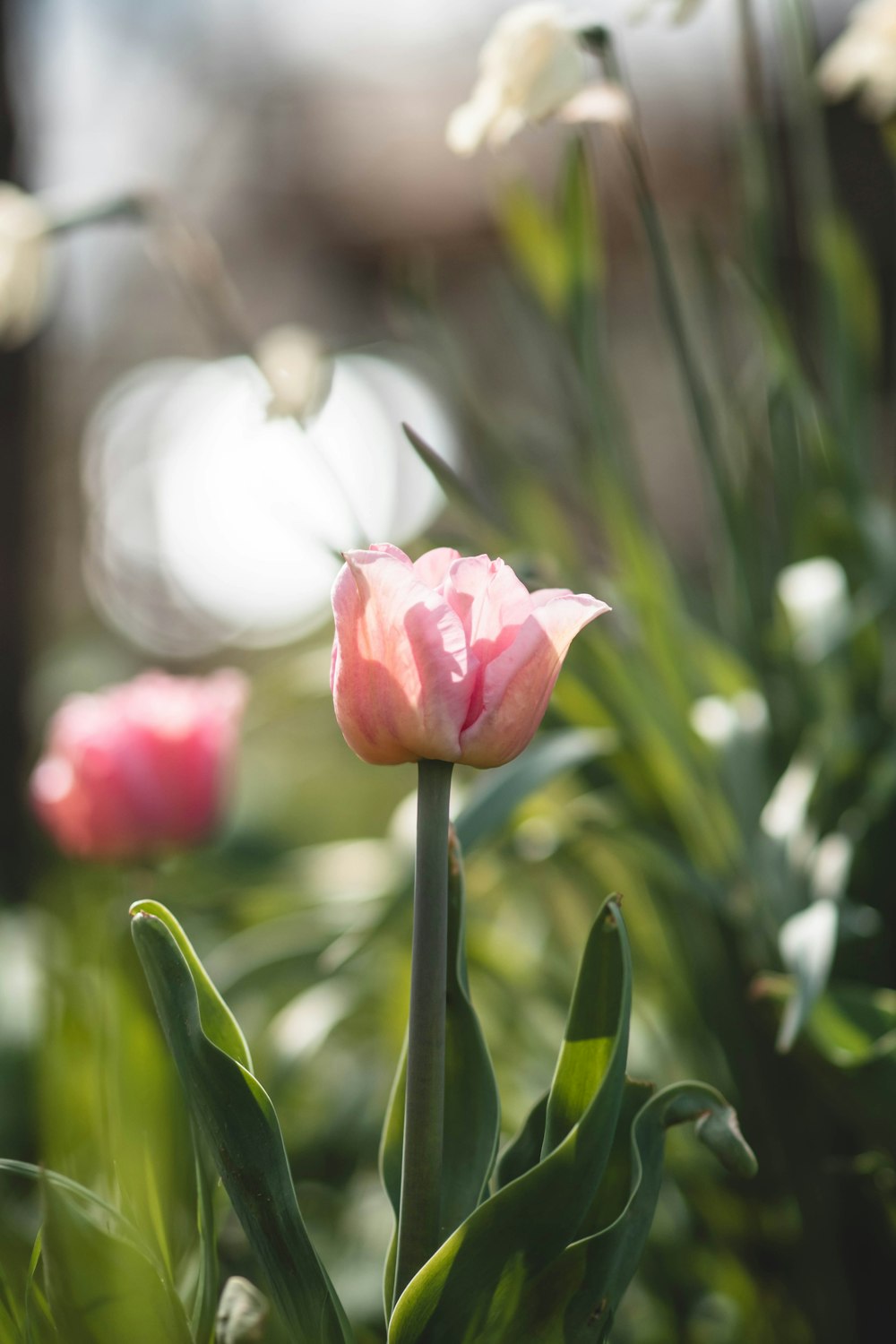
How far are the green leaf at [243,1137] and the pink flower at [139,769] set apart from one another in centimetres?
59

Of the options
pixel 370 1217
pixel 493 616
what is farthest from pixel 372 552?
pixel 370 1217

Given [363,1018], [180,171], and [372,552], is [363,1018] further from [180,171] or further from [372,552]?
[180,171]

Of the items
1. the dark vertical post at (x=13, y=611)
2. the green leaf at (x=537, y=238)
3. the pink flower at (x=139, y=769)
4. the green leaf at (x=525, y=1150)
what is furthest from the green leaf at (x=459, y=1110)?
the dark vertical post at (x=13, y=611)

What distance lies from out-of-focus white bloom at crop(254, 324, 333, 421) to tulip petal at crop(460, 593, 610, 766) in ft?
0.99

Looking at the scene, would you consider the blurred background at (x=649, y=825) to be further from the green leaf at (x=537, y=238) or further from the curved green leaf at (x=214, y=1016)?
A: the curved green leaf at (x=214, y=1016)

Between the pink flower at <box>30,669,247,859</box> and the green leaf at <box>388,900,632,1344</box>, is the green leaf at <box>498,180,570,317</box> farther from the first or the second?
the green leaf at <box>388,900,632,1344</box>

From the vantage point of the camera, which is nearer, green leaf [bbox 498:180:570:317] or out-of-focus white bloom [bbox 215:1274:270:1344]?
out-of-focus white bloom [bbox 215:1274:270:1344]

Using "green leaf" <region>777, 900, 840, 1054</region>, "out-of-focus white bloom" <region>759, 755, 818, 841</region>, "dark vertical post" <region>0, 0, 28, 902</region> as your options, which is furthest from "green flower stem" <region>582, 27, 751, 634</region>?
"dark vertical post" <region>0, 0, 28, 902</region>

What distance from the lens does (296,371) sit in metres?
0.80

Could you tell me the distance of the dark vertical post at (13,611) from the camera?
212cm

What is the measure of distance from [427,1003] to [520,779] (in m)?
0.34

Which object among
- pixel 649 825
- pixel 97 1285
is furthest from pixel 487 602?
pixel 649 825

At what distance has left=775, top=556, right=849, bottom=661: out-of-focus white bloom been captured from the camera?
787 millimetres

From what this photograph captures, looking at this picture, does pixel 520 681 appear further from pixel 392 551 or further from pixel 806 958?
pixel 806 958
